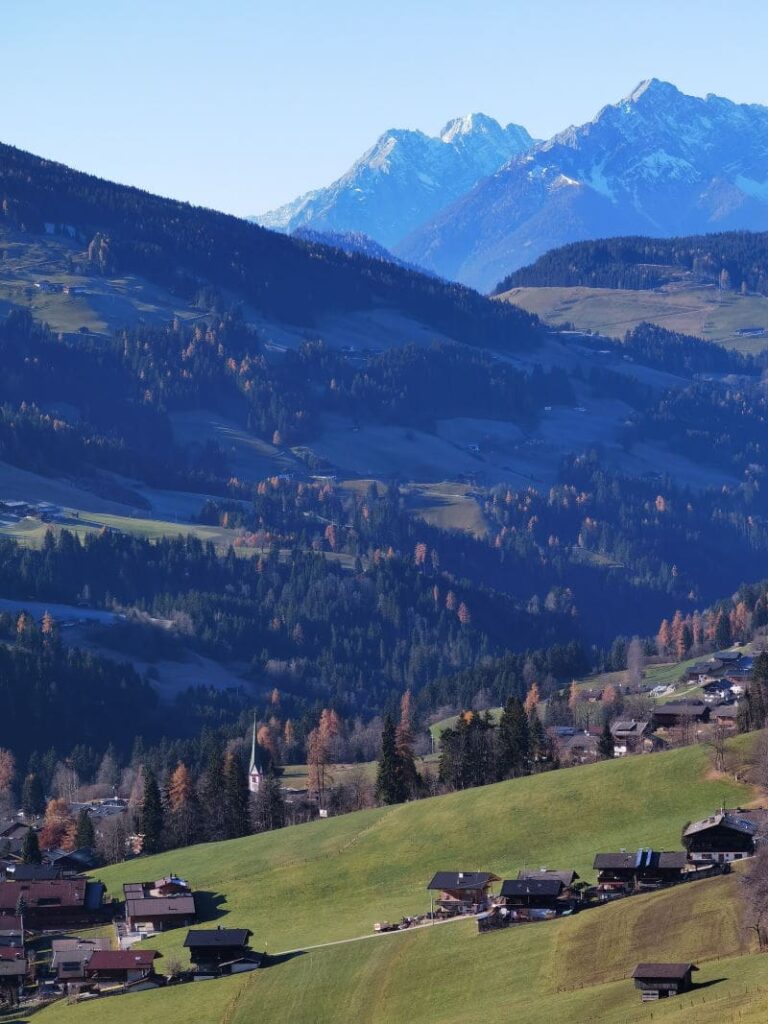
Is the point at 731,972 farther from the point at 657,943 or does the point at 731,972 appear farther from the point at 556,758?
the point at 556,758

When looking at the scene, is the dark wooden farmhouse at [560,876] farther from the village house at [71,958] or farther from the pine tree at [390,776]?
the pine tree at [390,776]

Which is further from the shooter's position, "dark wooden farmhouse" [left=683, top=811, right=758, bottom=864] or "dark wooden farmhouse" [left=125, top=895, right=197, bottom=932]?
"dark wooden farmhouse" [left=125, top=895, right=197, bottom=932]

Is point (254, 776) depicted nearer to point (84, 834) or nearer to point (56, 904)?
point (84, 834)

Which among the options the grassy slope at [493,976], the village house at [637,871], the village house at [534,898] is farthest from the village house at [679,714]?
the grassy slope at [493,976]

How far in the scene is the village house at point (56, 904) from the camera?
139875 mm

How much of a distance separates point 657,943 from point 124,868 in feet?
206

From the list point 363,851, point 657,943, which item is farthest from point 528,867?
point 657,943

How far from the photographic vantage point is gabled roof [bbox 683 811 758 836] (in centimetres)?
11812

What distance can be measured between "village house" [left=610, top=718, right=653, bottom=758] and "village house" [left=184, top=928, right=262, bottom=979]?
53.0m

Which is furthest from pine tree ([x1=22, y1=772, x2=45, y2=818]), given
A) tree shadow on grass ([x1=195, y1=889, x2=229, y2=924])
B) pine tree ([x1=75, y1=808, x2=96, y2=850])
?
tree shadow on grass ([x1=195, y1=889, x2=229, y2=924])

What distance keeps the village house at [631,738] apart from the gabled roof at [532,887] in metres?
48.5

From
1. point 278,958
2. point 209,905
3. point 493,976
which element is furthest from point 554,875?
point 209,905

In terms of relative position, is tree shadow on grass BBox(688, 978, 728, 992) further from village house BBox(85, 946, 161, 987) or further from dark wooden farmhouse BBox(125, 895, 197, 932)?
dark wooden farmhouse BBox(125, 895, 197, 932)

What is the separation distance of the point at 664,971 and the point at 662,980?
923 millimetres
